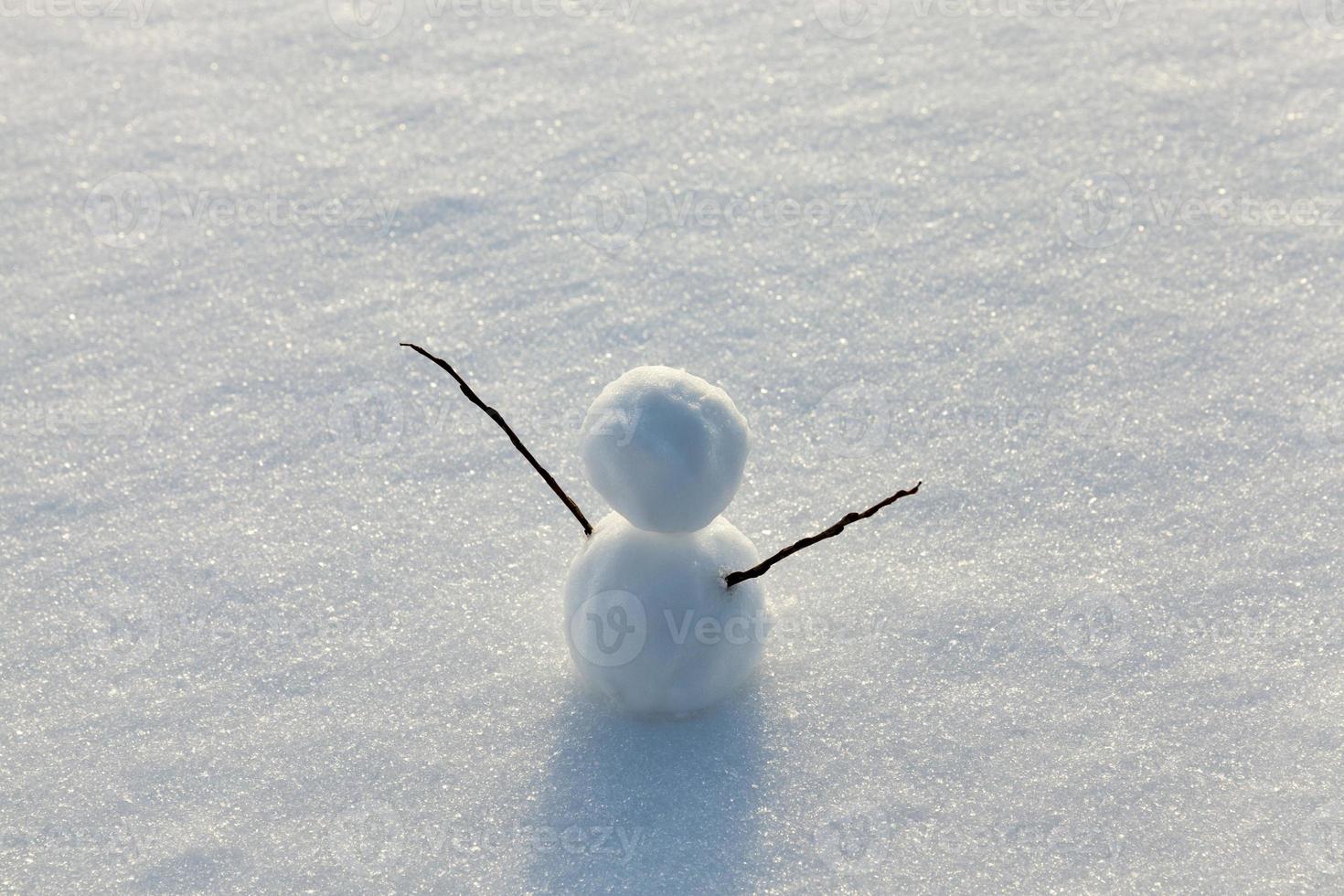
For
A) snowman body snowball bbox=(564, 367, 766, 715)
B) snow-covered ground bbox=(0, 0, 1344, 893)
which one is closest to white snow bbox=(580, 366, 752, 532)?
snowman body snowball bbox=(564, 367, 766, 715)

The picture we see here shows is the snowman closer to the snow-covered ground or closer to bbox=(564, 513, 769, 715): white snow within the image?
bbox=(564, 513, 769, 715): white snow

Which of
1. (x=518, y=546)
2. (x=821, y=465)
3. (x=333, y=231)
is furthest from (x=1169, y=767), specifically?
(x=333, y=231)

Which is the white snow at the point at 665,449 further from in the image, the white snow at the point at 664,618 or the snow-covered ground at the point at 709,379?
the snow-covered ground at the point at 709,379

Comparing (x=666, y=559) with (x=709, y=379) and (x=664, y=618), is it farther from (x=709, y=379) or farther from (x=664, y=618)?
(x=709, y=379)

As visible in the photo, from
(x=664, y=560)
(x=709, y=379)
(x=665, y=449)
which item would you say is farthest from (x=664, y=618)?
(x=709, y=379)

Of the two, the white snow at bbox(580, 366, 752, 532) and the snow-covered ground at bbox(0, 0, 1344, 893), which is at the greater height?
the white snow at bbox(580, 366, 752, 532)

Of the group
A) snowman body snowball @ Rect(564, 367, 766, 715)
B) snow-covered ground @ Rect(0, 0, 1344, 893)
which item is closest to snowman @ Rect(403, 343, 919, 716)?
snowman body snowball @ Rect(564, 367, 766, 715)

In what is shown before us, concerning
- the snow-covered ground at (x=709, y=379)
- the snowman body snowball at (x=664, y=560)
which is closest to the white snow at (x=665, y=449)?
the snowman body snowball at (x=664, y=560)
